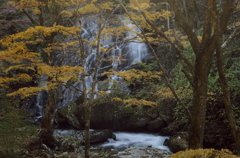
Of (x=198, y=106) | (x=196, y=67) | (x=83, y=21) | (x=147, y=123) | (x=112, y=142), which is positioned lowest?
(x=112, y=142)

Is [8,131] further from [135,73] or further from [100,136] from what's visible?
[135,73]

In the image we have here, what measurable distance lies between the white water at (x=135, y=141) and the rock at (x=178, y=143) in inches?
14.8

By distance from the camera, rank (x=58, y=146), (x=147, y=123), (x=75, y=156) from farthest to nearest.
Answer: (x=147, y=123) < (x=58, y=146) < (x=75, y=156)

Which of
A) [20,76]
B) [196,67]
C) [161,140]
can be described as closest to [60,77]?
[20,76]

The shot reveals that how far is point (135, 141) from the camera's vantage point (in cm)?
1064

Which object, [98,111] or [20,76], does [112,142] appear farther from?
[20,76]

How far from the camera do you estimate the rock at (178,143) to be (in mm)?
8373

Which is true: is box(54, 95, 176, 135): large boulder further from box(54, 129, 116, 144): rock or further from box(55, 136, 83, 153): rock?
box(55, 136, 83, 153): rock

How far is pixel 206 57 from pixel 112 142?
847 cm

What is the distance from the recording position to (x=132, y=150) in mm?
8555

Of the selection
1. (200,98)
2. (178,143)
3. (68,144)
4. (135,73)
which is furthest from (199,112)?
(135,73)

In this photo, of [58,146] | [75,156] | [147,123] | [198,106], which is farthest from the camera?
[147,123]

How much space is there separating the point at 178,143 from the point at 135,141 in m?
2.87

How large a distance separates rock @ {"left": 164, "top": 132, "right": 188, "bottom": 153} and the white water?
375 millimetres
